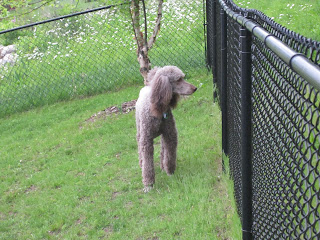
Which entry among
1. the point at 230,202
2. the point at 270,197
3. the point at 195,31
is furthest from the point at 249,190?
the point at 195,31

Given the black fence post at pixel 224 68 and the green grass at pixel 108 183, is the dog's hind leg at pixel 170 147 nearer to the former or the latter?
the green grass at pixel 108 183

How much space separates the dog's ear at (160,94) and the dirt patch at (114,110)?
3044 millimetres

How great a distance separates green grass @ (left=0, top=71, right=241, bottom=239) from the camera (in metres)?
3.82

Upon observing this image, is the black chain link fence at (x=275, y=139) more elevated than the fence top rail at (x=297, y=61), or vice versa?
the fence top rail at (x=297, y=61)

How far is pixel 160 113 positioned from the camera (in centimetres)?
434

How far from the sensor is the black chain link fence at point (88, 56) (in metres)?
8.73

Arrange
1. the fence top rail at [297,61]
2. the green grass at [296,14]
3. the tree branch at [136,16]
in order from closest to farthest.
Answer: the fence top rail at [297,61], the tree branch at [136,16], the green grass at [296,14]

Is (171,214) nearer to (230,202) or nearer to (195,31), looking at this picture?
(230,202)

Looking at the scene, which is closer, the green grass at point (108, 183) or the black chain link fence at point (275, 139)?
the black chain link fence at point (275, 139)

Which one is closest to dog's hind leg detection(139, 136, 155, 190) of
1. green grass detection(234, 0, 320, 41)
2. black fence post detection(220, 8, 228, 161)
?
black fence post detection(220, 8, 228, 161)

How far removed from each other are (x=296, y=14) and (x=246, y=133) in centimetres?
787

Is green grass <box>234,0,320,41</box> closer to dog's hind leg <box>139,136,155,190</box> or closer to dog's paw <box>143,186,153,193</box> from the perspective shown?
dog's hind leg <box>139,136,155,190</box>

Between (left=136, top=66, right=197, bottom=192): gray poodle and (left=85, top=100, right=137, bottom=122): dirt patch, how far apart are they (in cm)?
258

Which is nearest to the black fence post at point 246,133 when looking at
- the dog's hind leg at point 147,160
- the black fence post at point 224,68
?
Result: the black fence post at point 224,68
